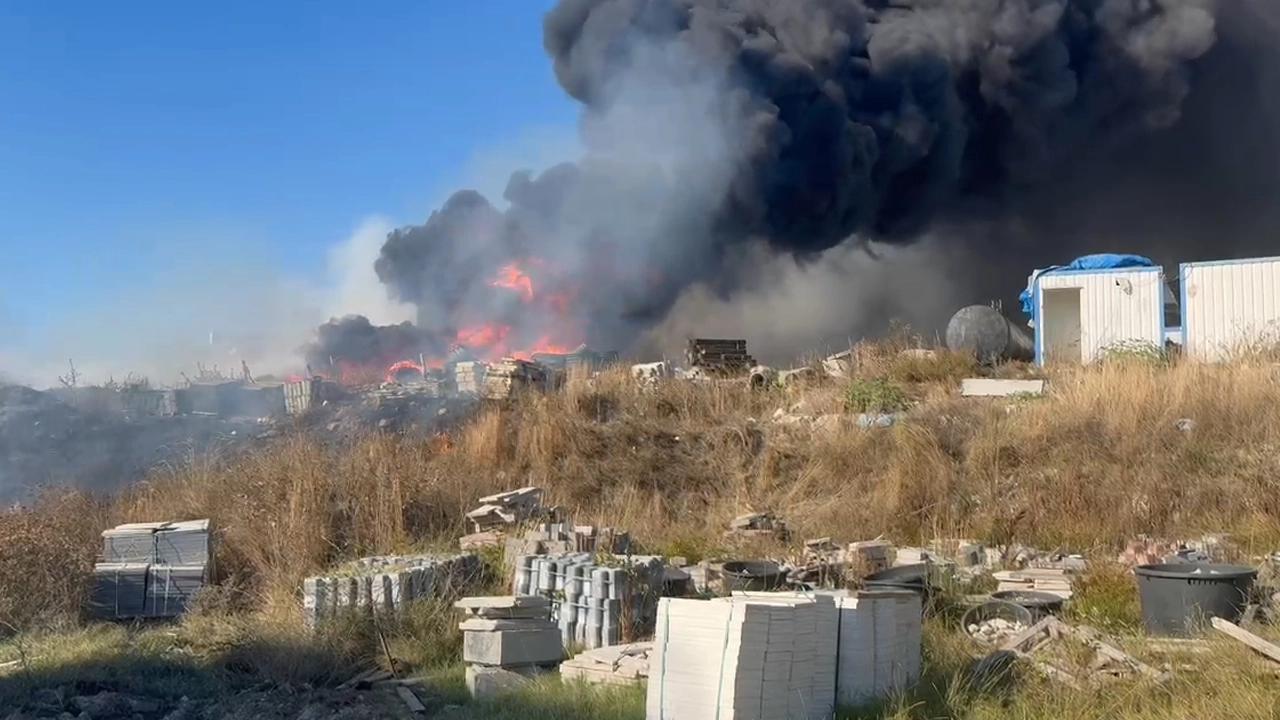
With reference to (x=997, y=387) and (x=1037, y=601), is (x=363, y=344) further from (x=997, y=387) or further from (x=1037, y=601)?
(x=1037, y=601)

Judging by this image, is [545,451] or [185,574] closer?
[185,574]

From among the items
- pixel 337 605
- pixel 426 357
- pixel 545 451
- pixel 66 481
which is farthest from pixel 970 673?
pixel 426 357

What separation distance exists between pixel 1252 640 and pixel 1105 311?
15.4 meters

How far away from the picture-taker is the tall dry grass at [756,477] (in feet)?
39.6

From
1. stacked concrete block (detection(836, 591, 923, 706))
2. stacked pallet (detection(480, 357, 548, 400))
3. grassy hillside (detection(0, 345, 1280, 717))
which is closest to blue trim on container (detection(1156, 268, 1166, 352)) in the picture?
grassy hillside (detection(0, 345, 1280, 717))

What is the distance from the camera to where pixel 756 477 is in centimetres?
1605

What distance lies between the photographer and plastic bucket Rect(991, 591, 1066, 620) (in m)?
8.63

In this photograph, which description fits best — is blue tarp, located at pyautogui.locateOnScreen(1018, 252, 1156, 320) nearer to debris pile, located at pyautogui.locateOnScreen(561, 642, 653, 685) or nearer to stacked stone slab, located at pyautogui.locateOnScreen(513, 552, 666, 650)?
stacked stone slab, located at pyautogui.locateOnScreen(513, 552, 666, 650)

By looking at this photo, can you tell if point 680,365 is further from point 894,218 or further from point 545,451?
point 894,218

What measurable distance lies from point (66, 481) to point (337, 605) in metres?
9.00

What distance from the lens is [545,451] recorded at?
16.7 m

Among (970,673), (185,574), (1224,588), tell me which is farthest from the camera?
(185,574)

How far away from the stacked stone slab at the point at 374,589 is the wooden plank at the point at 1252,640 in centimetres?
580

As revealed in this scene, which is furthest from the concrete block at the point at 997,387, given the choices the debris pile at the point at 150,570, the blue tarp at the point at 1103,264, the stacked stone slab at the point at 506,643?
the debris pile at the point at 150,570
